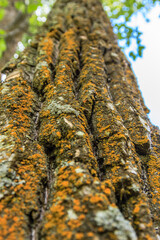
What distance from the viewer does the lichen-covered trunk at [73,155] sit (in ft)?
3.24

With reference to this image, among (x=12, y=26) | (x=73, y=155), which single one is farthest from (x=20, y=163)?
(x=12, y=26)

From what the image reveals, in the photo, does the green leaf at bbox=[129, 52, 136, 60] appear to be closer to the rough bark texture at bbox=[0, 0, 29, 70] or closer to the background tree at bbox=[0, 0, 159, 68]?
the background tree at bbox=[0, 0, 159, 68]

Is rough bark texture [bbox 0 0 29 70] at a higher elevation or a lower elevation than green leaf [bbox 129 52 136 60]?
higher

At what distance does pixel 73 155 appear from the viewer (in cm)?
133

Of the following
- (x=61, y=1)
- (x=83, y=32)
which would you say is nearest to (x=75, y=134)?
(x=83, y=32)

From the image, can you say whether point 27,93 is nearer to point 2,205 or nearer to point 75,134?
point 75,134

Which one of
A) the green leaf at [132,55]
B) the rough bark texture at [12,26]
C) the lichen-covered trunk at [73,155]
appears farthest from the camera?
the rough bark texture at [12,26]

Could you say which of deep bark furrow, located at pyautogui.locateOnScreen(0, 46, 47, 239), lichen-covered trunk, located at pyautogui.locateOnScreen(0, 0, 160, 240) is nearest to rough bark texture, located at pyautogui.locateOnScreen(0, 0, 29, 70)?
lichen-covered trunk, located at pyautogui.locateOnScreen(0, 0, 160, 240)

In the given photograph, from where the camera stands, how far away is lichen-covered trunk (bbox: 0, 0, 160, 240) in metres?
0.99

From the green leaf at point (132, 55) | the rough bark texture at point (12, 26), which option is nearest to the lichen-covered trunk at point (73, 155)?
the green leaf at point (132, 55)

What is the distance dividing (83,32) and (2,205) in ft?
10.1

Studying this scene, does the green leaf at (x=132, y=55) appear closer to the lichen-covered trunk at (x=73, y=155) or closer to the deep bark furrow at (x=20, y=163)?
the lichen-covered trunk at (x=73, y=155)

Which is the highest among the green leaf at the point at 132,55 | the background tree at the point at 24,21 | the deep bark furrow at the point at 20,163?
the background tree at the point at 24,21

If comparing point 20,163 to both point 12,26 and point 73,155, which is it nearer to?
point 73,155
